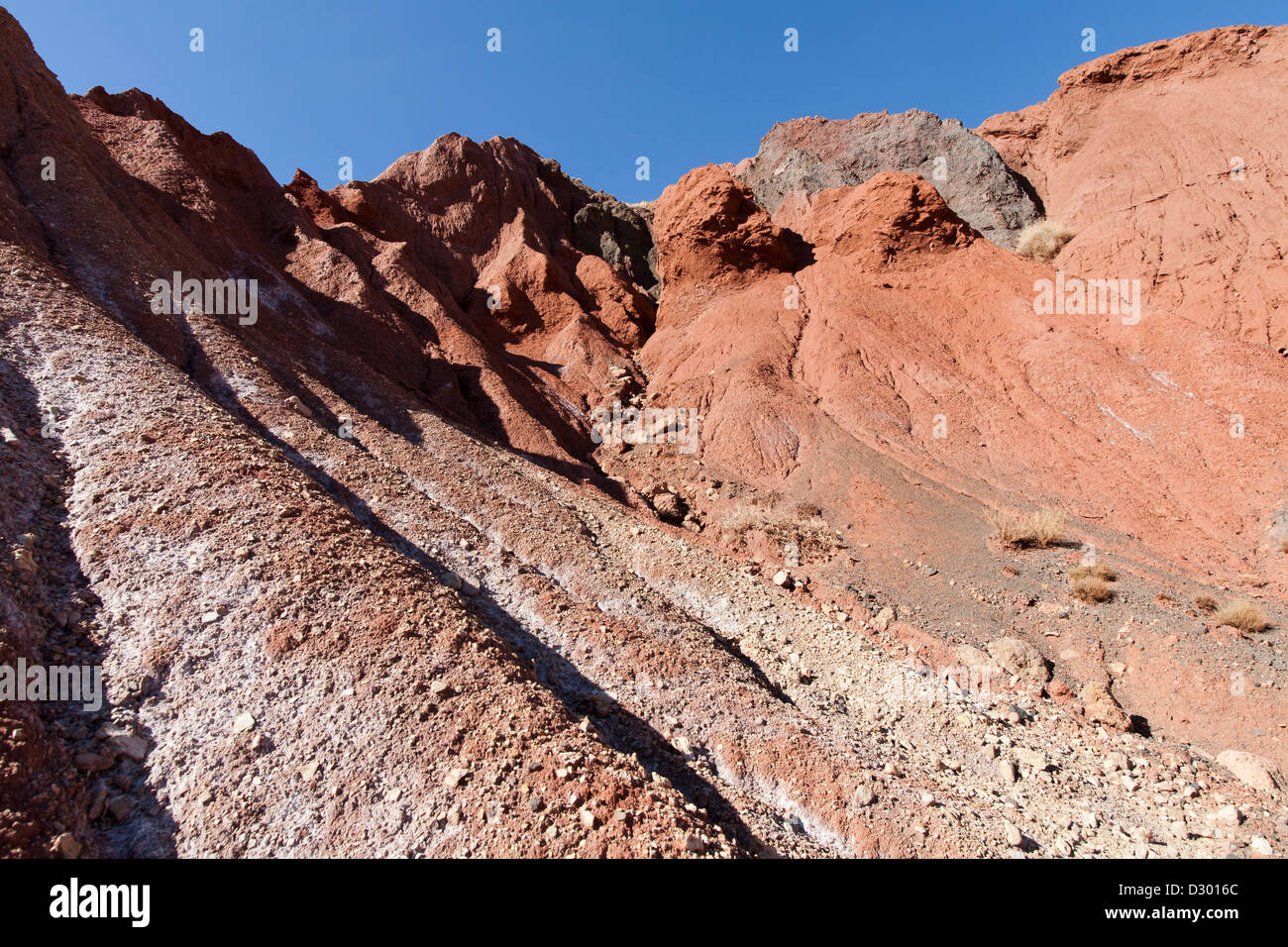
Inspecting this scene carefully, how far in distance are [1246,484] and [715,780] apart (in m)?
15.6

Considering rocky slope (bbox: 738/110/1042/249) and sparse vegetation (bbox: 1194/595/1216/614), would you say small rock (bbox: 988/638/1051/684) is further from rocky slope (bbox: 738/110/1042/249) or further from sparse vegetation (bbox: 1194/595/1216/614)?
rocky slope (bbox: 738/110/1042/249)

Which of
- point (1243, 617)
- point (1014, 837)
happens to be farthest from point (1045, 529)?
point (1014, 837)

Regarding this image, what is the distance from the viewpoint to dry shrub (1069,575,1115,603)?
1076 cm

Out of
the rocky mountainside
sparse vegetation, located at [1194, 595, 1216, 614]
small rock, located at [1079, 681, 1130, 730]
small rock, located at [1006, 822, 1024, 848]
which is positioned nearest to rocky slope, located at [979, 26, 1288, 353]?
the rocky mountainside

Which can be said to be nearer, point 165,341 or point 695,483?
point 165,341

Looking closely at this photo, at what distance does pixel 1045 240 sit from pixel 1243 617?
17329mm

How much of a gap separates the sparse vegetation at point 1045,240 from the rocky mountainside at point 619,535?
0.83 meters

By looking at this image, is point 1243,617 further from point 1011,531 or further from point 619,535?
point 619,535

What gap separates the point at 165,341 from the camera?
966cm

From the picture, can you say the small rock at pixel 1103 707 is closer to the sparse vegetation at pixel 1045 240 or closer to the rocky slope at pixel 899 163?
the sparse vegetation at pixel 1045 240

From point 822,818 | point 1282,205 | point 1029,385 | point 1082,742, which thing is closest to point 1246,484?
point 1029,385

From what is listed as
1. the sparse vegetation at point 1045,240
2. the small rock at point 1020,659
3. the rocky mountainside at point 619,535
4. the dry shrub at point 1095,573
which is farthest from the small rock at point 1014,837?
the sparse vegetation at point 1045,240

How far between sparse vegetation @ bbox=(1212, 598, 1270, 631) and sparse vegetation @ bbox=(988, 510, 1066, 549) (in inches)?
119
